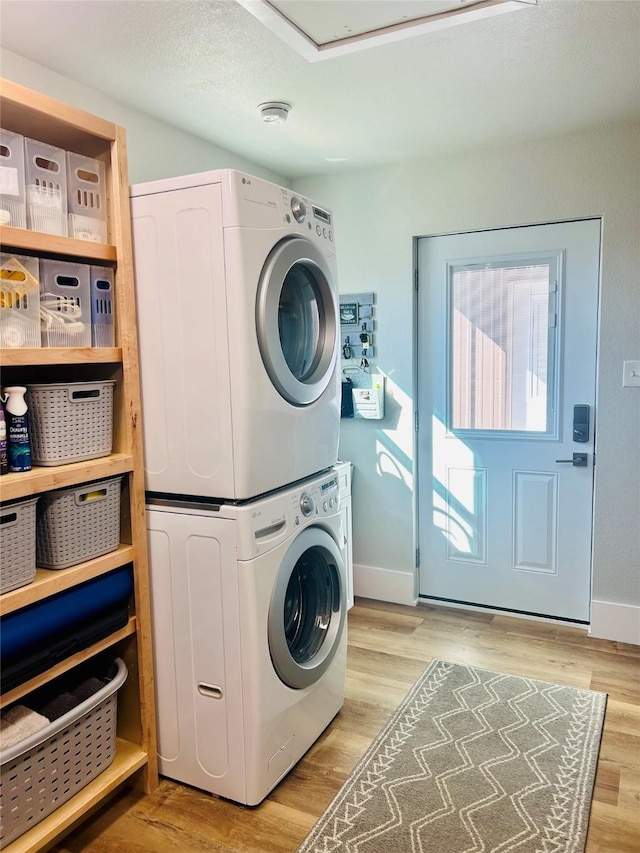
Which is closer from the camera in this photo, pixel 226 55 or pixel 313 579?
pixel 226 55

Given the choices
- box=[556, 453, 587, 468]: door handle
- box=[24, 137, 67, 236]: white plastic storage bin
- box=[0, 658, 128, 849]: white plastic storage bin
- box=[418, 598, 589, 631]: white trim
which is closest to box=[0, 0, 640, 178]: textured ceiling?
box=[24, 137, 67, 236]: white plastic storage bin

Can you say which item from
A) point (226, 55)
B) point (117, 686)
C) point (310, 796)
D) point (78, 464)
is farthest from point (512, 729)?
point (226, 55)

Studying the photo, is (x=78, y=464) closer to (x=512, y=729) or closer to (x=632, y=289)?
(x=512, y=729)

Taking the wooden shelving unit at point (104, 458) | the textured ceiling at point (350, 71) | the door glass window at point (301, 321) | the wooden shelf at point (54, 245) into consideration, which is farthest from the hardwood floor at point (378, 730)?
the textured ceiling at point (350, 71)

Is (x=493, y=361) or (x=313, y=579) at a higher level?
(x=493, y=361)

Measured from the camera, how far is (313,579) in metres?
2.34

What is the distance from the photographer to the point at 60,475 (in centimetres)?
171

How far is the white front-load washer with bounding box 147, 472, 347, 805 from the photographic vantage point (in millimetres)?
1873

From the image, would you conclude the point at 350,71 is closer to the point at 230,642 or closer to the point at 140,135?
the point at 140,135

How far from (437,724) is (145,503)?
140 cm

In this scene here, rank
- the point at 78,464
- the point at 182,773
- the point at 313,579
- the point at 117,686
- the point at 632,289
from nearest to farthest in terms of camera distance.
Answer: the point at 78,464
the point at 117,686
the point at 182,773
the point at 313,579
the point at 632,289

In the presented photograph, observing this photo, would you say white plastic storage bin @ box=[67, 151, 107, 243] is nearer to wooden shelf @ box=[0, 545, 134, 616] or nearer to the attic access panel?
the attic access panel

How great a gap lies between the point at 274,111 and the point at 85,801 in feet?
8.12

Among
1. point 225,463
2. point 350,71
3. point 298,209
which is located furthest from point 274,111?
point 225,463
